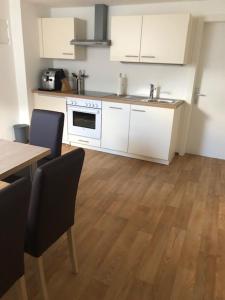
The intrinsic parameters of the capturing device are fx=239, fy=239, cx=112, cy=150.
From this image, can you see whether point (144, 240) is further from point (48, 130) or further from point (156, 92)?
point (156, 92)

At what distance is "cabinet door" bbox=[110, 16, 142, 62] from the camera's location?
10.5 ft

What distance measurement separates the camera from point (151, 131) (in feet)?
11.0

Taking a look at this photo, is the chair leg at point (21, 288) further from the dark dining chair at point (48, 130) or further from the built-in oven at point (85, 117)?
the built-in oven at point (85, 117)

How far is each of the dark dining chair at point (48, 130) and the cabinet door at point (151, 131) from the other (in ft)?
4.89

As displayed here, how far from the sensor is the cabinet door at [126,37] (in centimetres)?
321

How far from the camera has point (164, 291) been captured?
1.56 meters

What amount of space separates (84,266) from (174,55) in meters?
2.69

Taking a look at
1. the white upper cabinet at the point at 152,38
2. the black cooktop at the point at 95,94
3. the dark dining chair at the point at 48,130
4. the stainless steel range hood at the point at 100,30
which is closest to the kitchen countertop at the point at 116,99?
the black cooktop at the point at 95,94

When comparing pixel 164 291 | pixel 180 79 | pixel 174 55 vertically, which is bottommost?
pixel 164 291

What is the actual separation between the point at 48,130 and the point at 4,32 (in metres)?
2.27

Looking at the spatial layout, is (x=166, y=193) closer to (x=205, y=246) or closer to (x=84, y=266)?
(x=205, y=246)

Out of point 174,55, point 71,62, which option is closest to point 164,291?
point 174,55

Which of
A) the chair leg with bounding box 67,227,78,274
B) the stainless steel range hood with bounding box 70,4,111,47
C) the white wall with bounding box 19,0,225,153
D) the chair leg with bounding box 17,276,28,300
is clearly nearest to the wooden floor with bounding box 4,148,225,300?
the chair leg with bounding box 67,227,78,274

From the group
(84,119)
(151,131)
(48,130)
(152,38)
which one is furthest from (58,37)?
(48,130)
